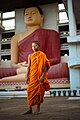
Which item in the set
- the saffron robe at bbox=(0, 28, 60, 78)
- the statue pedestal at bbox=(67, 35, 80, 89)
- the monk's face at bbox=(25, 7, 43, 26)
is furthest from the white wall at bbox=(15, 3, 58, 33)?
the statue pedestal at bbox=(67, 35, 80, 89)

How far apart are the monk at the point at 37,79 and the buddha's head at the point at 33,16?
8872 mm

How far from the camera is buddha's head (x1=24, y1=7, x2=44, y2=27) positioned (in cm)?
1232

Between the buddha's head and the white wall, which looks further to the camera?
the white wall

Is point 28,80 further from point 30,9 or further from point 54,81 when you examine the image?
point 30,9

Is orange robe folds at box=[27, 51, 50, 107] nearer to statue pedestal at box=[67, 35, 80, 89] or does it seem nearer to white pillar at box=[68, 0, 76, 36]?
statue pedestal at box=[67, 35, 80, 89]


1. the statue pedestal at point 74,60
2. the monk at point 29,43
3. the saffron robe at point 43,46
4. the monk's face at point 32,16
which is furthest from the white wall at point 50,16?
the statue pedestal at point 74,60

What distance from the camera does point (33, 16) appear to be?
1239 centimetres

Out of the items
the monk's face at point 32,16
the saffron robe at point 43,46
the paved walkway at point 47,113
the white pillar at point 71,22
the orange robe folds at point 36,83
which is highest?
the monk's face at point 32,16

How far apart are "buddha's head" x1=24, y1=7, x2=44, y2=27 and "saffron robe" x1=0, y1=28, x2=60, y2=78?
542mm

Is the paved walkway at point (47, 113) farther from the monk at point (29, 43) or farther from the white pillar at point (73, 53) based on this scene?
the monk at point (29, 43)

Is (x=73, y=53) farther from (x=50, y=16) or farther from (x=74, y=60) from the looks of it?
(x=50, y=16)

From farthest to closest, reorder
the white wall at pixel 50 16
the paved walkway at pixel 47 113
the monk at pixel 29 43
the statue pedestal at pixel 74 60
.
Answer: the white wall at pixel 50 16 < the monk at pixel 29 43 < the statue pedestal at pixel 74 60 < the paved walkway at pixel 47 113

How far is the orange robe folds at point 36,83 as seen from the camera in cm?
342

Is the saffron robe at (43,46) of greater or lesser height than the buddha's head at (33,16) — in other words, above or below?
below
